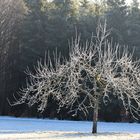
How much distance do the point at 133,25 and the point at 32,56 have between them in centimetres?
948

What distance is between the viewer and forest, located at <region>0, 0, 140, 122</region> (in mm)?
37938

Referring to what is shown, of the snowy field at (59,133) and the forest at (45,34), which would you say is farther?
the forest at (45,34)

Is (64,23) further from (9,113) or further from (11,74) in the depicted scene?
(9,113)

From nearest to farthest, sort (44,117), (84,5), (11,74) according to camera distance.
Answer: (44,117) → (11,74) → (84,5)

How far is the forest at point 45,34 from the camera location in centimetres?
3794

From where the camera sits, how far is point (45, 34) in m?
40.4

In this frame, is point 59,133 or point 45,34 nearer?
point 59,133

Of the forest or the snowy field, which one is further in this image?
the forest

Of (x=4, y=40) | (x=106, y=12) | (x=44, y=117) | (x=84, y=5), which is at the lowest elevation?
(x=44, y=117)

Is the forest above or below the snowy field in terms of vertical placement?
above

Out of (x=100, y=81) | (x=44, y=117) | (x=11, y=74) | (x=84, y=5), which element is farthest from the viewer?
(x=84, y=5)

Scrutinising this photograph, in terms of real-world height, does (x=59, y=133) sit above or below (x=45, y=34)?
below

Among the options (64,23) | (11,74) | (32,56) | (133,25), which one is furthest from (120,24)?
(11,74)

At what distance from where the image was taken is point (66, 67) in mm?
22359
